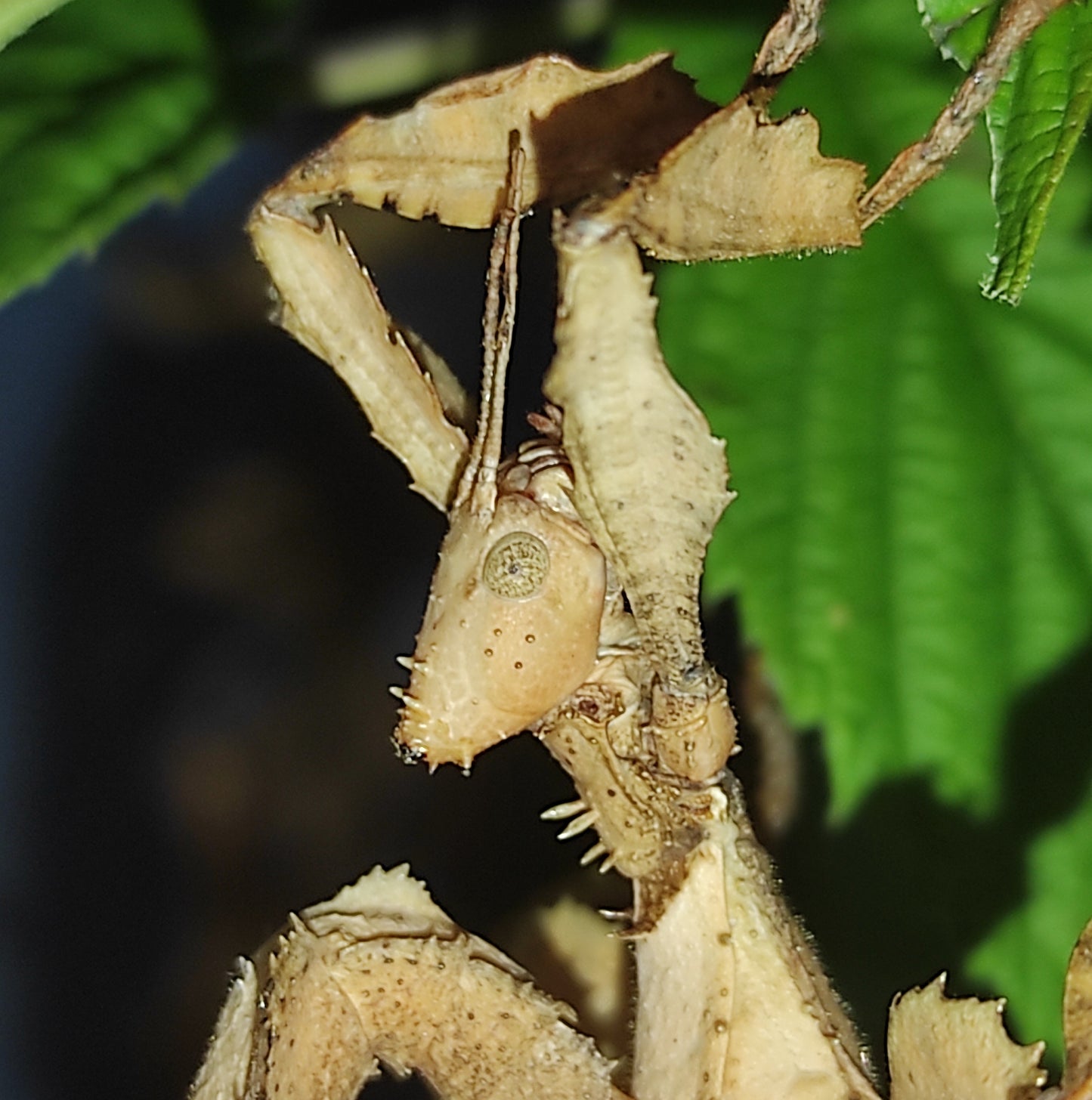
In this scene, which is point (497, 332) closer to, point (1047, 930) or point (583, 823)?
point (583, 823)

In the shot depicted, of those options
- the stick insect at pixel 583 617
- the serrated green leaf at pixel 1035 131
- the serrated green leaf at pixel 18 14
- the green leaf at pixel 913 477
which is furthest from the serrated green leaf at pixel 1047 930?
the serrated green leaf at pixel 18 14

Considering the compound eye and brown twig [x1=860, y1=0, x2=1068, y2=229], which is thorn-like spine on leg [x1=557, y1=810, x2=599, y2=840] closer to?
the compound eye

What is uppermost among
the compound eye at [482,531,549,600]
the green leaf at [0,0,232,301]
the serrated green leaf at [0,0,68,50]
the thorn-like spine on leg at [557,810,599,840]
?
the green leaf at [0,0,232,301]

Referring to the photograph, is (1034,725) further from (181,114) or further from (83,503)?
(83,503)

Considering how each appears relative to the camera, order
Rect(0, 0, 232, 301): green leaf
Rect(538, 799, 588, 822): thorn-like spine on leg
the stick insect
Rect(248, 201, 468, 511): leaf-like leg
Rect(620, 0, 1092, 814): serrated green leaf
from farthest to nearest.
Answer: Rect(620, 0, 1092, 814): serrated green leaf
Rect(0, 0, 232, 301): green leaf
Rect(538, 799, 588, 822): thorn-like spine on leg
Rect(248, 201, 468, 511): leaf-like leg
the stick insect

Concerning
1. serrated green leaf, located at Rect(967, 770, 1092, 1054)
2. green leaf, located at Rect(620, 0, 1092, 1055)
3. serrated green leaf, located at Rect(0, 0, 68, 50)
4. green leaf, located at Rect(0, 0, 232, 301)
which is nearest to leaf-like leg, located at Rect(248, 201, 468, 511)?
serrated green leaf, located at Rect(0, 0, 68, 50)

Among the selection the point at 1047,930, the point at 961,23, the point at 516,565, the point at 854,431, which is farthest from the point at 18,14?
the point at 1047,930

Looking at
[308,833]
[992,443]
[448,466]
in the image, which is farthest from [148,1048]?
[448,466]
